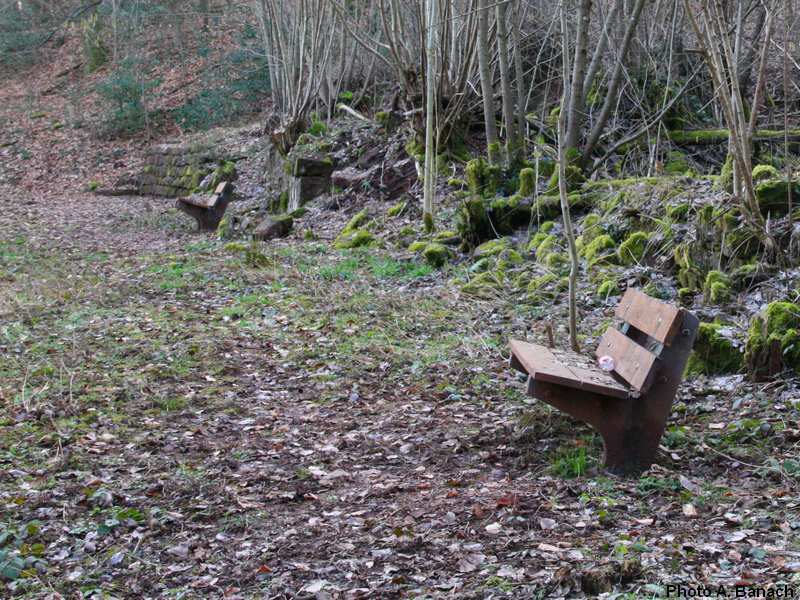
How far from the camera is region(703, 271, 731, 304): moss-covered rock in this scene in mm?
6355

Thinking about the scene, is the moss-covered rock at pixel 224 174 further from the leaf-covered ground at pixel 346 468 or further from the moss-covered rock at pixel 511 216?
the leaf-covered ground at pixel 346 468

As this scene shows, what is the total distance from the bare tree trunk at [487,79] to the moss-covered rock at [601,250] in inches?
129

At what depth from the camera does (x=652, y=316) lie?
4168 millimetres

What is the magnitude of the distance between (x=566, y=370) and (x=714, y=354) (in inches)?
73.5

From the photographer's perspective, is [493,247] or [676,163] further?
[676,163]

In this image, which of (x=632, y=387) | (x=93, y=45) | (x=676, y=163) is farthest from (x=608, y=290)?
(x=93, y=45)

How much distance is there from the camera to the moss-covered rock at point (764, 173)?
7.20 meters

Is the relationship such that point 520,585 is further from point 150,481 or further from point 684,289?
point 684,289

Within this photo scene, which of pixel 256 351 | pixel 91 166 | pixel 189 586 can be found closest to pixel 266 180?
pixel 91 166

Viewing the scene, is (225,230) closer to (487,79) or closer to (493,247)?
(487,79)

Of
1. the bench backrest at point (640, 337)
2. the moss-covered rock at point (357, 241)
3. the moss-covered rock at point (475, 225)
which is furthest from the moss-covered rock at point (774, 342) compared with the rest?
the moss-covered rock at point (357, 241)

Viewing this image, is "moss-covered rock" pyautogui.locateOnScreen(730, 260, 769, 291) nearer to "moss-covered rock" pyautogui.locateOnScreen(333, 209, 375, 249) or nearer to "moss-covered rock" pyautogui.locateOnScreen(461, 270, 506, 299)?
"moss-covered rock" pyautogui.locateOnScreen(461, 270, 506, 299)

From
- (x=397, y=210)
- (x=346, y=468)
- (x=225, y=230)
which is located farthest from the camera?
(x=225, y=230)

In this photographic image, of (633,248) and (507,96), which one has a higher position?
(507,96)
